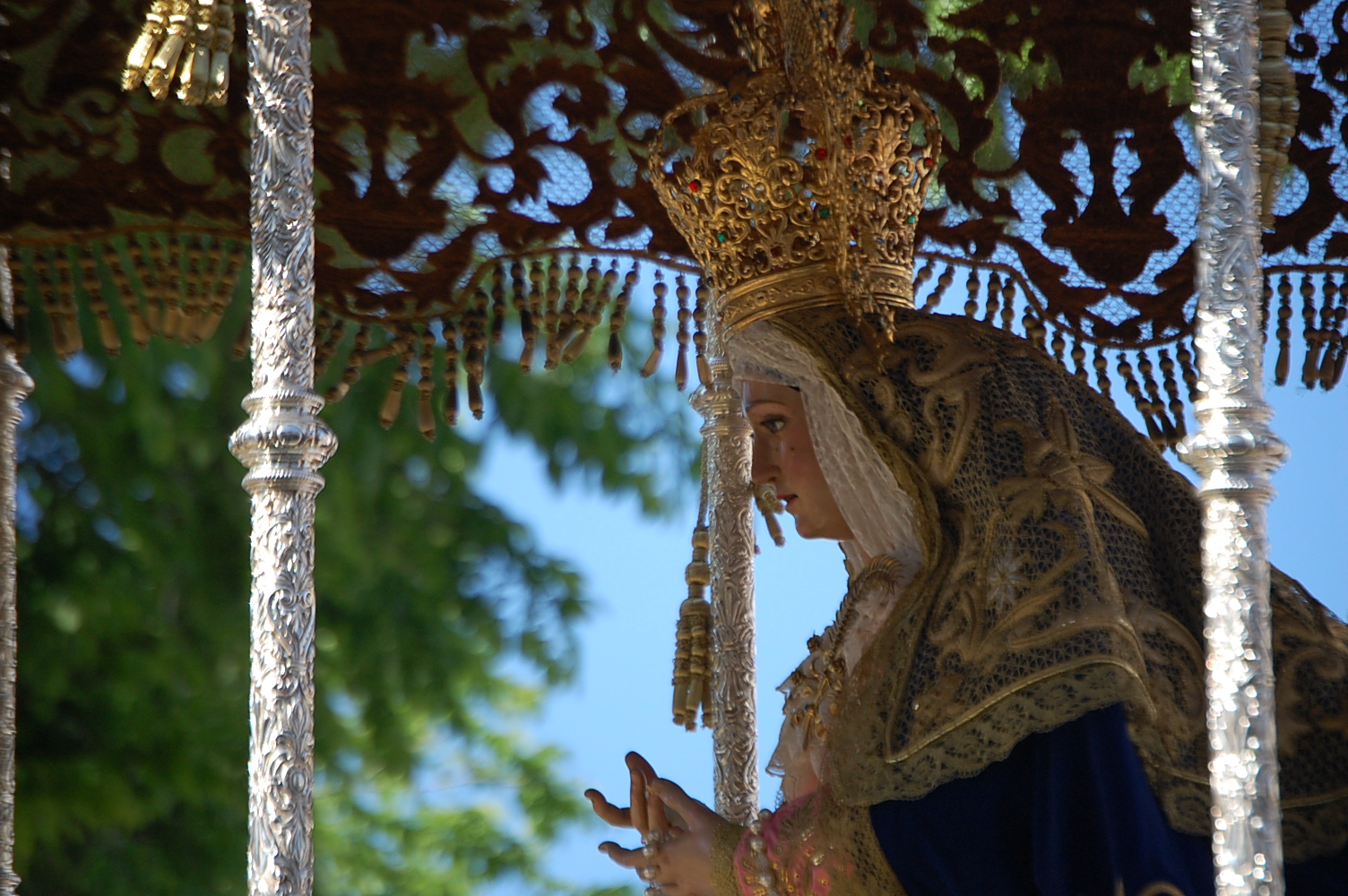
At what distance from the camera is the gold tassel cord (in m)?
2.52

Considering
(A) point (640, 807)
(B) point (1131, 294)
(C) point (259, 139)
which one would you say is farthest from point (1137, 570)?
(C) point (259, 139)

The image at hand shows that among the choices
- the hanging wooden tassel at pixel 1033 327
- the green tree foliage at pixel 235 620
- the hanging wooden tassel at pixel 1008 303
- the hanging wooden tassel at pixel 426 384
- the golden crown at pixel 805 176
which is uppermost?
the golden crown at pixel 805 176

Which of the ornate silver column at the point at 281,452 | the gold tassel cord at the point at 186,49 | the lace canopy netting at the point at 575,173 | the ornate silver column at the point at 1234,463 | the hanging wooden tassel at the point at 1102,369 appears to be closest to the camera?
the ornate silver column at the point at 1234,463

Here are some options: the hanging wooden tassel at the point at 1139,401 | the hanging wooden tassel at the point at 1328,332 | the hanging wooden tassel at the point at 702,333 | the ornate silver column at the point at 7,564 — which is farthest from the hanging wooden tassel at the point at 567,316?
the hanging wooden tassel at the point at 1328,332

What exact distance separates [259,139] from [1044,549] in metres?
1.20

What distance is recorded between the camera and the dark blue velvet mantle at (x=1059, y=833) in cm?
220

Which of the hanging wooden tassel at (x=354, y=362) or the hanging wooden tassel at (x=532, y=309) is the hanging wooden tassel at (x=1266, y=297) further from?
the hanging wooden tassel at (x=354, y=362)

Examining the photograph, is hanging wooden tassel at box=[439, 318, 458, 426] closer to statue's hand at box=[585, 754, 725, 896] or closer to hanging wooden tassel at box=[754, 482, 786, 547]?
hanging wooden tassel at box=[754, 482, 786, 547]

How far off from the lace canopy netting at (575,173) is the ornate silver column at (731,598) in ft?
0.78

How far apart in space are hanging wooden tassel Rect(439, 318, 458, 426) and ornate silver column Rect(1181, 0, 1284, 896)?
1.63 meters

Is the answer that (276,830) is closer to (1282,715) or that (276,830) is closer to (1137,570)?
(1137,570)

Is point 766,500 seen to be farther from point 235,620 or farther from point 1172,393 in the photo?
point 235,620

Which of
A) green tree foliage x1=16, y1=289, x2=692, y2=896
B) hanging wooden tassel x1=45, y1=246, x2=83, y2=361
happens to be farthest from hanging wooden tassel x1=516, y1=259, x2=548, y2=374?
green tree foliage x1=16, y1=289, x2=692, y2=896

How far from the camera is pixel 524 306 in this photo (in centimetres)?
330
